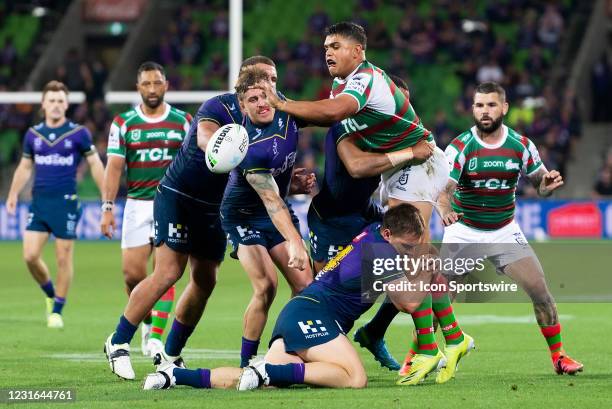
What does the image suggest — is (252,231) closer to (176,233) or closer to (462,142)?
(176,233)

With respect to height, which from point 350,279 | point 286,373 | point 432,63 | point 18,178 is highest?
point 432,63

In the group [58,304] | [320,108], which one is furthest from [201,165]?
[58,304]

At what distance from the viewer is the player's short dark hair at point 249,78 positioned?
8281mm

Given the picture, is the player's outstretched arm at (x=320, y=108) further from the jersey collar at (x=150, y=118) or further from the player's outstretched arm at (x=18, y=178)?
the player's outstretched arm at (x=18, y=178)

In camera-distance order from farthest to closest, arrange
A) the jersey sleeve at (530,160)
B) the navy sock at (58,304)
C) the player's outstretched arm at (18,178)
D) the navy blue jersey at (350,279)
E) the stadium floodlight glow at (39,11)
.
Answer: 1. the stadium floodlight glow at (39,11)
2. the player's outstretched arm at (18,178)
3. the navy sock at (58,304)
4. the jersey sleeve at (530,160)
5. the navy blue jersey at (350,279)

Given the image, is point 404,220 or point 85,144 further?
point 85,144

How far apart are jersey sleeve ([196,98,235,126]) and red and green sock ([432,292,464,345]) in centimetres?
195

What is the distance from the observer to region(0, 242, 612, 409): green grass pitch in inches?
291

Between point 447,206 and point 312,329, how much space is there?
1861 mm

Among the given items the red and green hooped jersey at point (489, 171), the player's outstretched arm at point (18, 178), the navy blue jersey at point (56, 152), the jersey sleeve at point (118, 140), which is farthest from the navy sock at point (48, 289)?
the red and green hooped jersey at point (489, 171)

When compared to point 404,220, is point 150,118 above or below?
above

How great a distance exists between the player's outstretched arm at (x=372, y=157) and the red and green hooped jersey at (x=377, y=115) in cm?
7

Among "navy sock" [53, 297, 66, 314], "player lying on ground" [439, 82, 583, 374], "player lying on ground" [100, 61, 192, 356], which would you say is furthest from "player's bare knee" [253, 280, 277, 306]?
"navy sock" [53, 297, 66, 314]

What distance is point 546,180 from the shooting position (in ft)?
30.8
